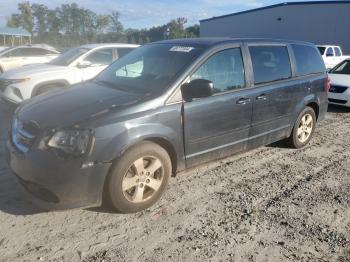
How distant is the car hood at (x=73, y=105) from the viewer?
3463mm

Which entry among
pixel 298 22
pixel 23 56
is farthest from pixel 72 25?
pixel 23 56

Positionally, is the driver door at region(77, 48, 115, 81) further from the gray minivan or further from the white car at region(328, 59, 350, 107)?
the white car at region(328, 59, 350, 107)

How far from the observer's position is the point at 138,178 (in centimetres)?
372

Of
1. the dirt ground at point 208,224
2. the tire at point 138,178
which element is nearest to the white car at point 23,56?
the dirt ground at point 208,224

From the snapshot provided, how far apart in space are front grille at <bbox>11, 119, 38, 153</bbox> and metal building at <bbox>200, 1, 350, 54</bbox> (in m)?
28.4

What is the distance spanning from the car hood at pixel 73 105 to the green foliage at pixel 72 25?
210 ft

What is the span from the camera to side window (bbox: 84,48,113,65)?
8.59 m

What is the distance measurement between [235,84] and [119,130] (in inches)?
72.8

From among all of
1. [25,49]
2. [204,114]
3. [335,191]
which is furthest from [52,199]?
[25,49]

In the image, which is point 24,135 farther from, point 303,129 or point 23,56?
point 23,56

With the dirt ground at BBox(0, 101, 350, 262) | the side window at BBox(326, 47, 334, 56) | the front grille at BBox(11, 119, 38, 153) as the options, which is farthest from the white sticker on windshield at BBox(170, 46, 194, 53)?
the side window at BBox(326, 47, 334, 56)

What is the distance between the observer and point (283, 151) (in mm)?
5914

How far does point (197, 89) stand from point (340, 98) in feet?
→ 22.9

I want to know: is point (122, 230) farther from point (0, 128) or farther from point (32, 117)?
point (0, 128)
